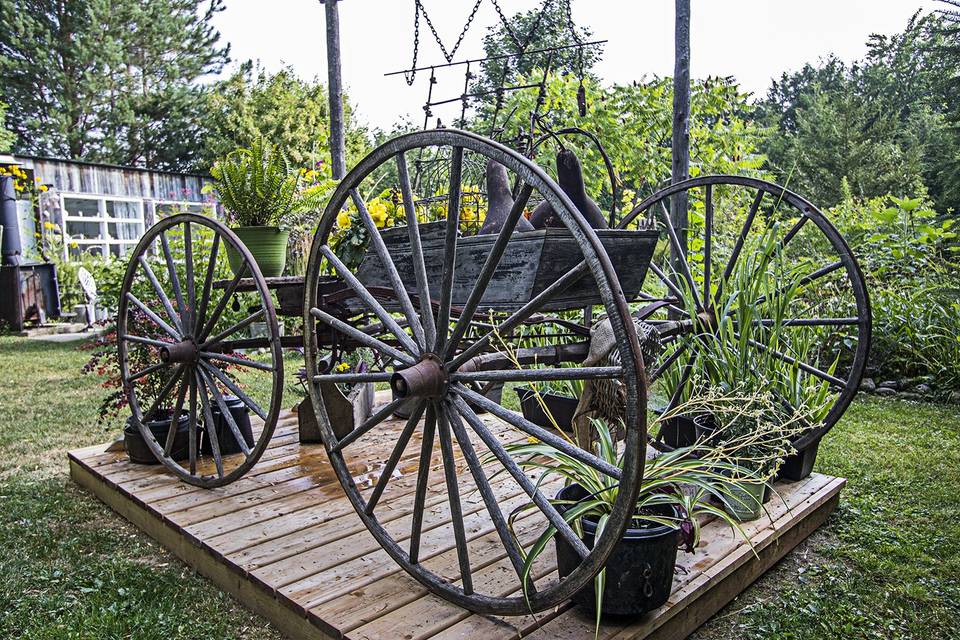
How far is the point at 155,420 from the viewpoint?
3.53 metres

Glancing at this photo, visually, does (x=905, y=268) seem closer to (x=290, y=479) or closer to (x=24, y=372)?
(x=290, y=479)

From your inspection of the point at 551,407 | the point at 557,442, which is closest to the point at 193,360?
the point at 551,407

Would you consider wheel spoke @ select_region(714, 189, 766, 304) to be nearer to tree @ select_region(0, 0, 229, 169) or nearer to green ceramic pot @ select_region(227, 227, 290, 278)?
green ceramic pot @ select_region(227, 227, 290, 278)

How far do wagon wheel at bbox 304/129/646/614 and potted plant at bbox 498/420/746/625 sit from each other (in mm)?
109

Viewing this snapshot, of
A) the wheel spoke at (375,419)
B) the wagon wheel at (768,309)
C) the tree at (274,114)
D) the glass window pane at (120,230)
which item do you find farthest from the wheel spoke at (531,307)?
the tree at (274,114)

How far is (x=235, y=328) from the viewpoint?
298 centimetres

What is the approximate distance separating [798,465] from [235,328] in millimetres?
2274

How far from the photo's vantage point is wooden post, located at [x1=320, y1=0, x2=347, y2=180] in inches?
212

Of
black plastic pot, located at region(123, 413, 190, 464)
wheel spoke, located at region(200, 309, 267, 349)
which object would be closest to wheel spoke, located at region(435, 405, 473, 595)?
wheel spoke, located at region(200, 309, 267, 349)

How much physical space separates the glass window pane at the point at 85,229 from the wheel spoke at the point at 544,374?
44.5ft

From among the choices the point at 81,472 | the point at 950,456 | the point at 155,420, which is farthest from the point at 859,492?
the point at 81,472

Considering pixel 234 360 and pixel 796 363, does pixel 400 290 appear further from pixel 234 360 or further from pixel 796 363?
pixel 796 363

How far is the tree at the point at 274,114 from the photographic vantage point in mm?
16938

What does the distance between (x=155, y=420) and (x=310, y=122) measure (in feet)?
47.9
